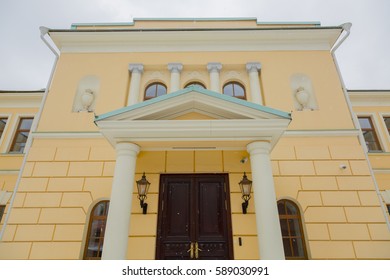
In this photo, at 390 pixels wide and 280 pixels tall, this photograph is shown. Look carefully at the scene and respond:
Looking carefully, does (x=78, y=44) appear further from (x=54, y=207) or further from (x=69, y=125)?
(x=54, y=207)

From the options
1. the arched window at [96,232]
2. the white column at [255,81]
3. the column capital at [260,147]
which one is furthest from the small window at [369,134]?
the arched window at [96,232]

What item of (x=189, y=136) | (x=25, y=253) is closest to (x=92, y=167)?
(x=25, y=253)

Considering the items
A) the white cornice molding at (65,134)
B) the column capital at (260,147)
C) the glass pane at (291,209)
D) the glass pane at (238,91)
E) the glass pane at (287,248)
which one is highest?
the glass pane at (238,91)

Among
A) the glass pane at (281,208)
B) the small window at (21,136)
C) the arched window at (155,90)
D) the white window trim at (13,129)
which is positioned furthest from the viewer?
the small window at (21,136)

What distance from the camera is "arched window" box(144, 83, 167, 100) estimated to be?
320 inches

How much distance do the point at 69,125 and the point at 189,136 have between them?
13.5 ft

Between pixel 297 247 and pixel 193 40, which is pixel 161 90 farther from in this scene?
pixel 297 247

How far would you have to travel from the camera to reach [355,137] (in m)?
7.05

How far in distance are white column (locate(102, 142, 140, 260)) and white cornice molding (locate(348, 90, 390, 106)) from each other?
9739 millimetres

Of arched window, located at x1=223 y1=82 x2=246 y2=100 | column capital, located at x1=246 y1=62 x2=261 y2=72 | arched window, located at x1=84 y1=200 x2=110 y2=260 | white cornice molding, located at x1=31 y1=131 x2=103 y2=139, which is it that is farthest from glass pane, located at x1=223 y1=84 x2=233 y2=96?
arched window, located at x1=84 y1=200 x2=110 y2=260

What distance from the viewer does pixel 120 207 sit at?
495cm

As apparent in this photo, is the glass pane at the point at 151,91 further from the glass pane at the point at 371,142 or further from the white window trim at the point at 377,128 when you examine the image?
the glass pane at the point at 371,142

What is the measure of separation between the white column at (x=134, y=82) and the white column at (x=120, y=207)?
2630 millimetres

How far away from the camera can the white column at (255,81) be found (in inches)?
301
